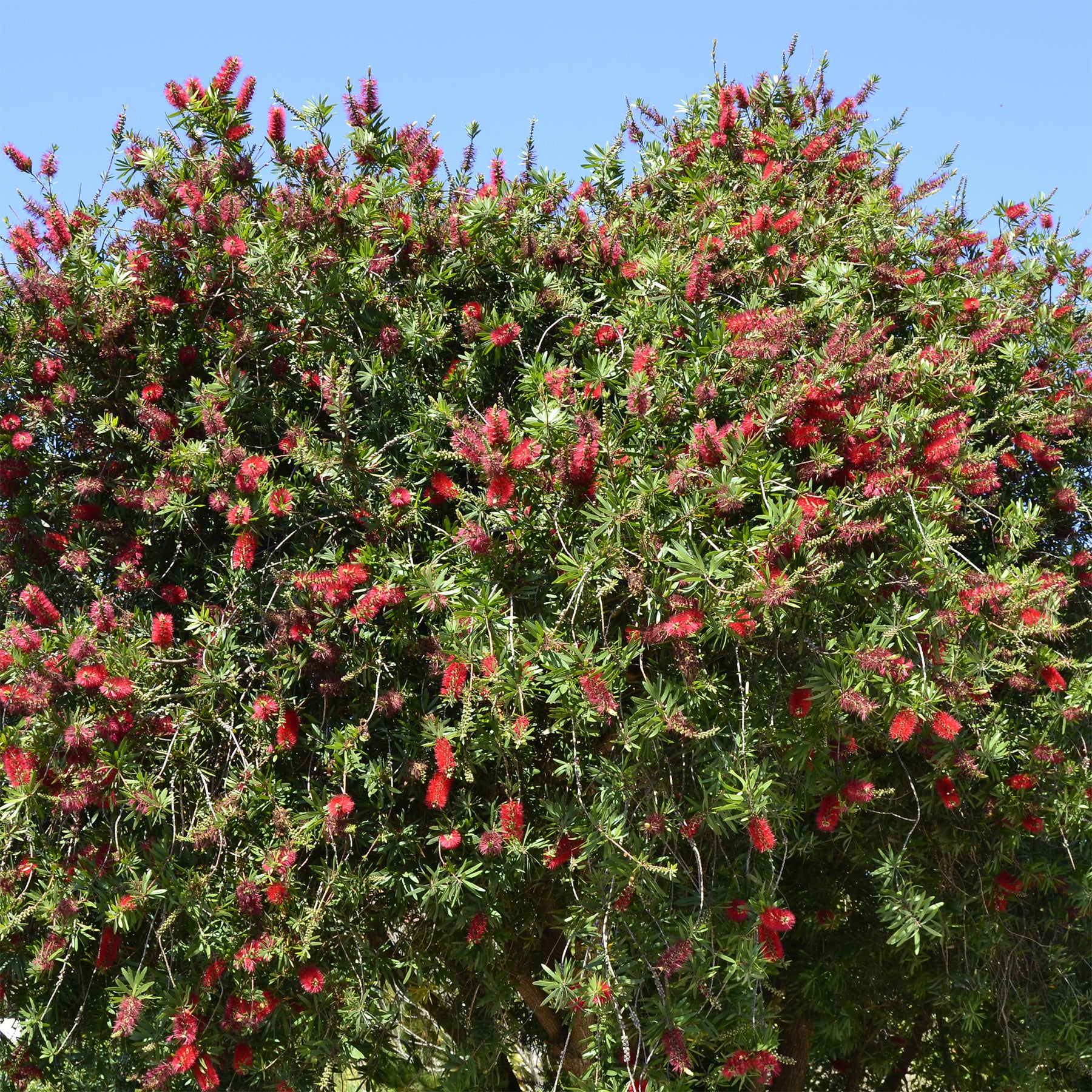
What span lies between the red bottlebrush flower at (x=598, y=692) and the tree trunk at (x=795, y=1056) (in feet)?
8.66

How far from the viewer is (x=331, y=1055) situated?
328 centimetres

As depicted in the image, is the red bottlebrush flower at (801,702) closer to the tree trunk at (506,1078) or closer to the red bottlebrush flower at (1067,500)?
the red bottlebrush flower at (1067,500)

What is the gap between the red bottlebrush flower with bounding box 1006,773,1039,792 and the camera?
3.58 metres

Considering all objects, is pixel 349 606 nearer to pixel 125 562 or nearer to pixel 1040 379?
pixel 125 562

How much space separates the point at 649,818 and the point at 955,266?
2.79 meters

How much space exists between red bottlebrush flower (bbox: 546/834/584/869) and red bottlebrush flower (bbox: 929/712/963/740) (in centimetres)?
105

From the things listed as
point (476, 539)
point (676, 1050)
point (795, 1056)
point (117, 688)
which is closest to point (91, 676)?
point (117, 688)

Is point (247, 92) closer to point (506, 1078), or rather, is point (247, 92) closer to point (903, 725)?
point (903, 725)

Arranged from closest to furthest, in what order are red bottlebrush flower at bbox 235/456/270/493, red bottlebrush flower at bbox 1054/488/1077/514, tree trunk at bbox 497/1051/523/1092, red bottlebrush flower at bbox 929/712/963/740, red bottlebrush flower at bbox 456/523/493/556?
red bottlebrush flower at bbox 929/712/963/740, red bottlebrush flower at bbox 456/523/493/556, red bottlebrush flower at bbox 235/456/270/493, red bottlebrush flower at bbox 1054/488/1077/514, tree trunk at bbox 497/1051/523/1092

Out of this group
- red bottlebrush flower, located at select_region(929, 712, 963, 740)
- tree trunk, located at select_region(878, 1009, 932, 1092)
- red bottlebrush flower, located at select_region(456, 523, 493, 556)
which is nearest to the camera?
red bottlebrush flower, located at select_region(929, 712, 963, 740)

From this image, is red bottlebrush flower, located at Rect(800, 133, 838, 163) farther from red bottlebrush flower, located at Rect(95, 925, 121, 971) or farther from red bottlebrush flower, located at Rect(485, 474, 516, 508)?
red bottlebrush flower, located at Rect(95, 925, 121, 971)

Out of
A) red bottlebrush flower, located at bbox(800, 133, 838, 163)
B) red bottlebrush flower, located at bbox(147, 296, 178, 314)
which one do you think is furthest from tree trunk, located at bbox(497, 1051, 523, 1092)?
red bottlebrush flower, located at bbox(800, 133, 838, 163)

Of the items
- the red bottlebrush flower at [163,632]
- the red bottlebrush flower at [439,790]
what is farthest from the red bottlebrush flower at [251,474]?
the red bottlebrush flower at [439,790]

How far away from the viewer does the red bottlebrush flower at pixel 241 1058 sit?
10.1 feet
